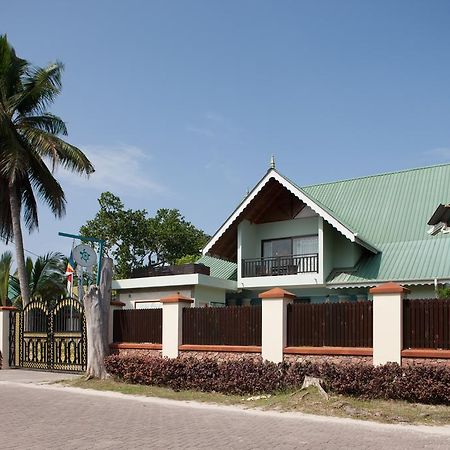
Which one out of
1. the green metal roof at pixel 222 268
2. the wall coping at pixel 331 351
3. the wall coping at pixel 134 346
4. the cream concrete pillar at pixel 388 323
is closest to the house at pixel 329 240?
the green metal roof at pixel 222 268

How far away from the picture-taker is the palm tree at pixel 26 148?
25688mm

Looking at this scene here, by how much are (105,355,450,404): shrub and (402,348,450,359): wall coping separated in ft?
1.15

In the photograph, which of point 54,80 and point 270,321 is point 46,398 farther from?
point 54,80

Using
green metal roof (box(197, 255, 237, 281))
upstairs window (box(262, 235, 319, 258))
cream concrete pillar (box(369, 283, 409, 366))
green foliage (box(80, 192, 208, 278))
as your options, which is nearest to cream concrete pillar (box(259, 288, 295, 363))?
cream concrete pillar (box(369, 283, 409, 366))

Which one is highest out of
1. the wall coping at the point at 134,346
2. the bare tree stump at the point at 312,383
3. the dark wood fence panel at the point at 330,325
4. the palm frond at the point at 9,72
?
the palm frond at the point at 9,72

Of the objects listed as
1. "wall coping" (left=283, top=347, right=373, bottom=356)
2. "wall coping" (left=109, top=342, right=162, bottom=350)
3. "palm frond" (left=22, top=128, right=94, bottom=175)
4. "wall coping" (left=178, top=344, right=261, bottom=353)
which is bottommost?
"wall coping" (left=109, top=342, right=162, bottom=350)

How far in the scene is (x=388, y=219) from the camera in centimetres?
2450

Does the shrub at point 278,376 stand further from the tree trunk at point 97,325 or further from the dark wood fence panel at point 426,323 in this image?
the dark wood fence panel at point 426,323

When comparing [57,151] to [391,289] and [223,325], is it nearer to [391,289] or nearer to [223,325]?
[223,325]

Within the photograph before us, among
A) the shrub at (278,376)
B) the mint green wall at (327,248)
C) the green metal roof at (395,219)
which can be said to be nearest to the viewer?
the shrub at (278,376)

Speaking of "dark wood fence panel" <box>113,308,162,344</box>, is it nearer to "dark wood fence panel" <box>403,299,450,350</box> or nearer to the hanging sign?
the hanging sign

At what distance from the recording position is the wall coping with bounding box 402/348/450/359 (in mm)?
12461

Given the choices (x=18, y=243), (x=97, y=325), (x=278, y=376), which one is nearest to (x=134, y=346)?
(x=97, y=325)

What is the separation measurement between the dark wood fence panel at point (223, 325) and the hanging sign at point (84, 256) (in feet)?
18.4
